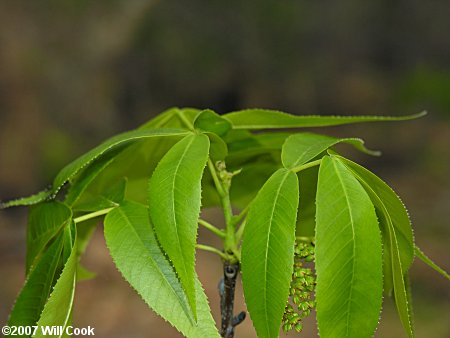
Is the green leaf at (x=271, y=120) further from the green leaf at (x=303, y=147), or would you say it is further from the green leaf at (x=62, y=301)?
the green leaf at (x=62, y=301)

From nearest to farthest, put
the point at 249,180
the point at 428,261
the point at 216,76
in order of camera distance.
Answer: the point at 428,261
the point at 249,180
the point at 216,76

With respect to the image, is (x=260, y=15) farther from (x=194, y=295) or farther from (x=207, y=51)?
(x=194, y=295)

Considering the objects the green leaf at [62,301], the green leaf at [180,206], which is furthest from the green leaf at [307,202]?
the green leaf at [62,301]

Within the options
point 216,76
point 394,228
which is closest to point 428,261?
point 394,228

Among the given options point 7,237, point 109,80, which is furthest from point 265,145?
point 109,80

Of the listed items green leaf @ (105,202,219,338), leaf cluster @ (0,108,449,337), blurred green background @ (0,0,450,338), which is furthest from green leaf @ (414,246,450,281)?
blurred green background @ (0,0,450,338)

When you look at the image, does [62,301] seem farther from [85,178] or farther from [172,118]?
[172,118]
